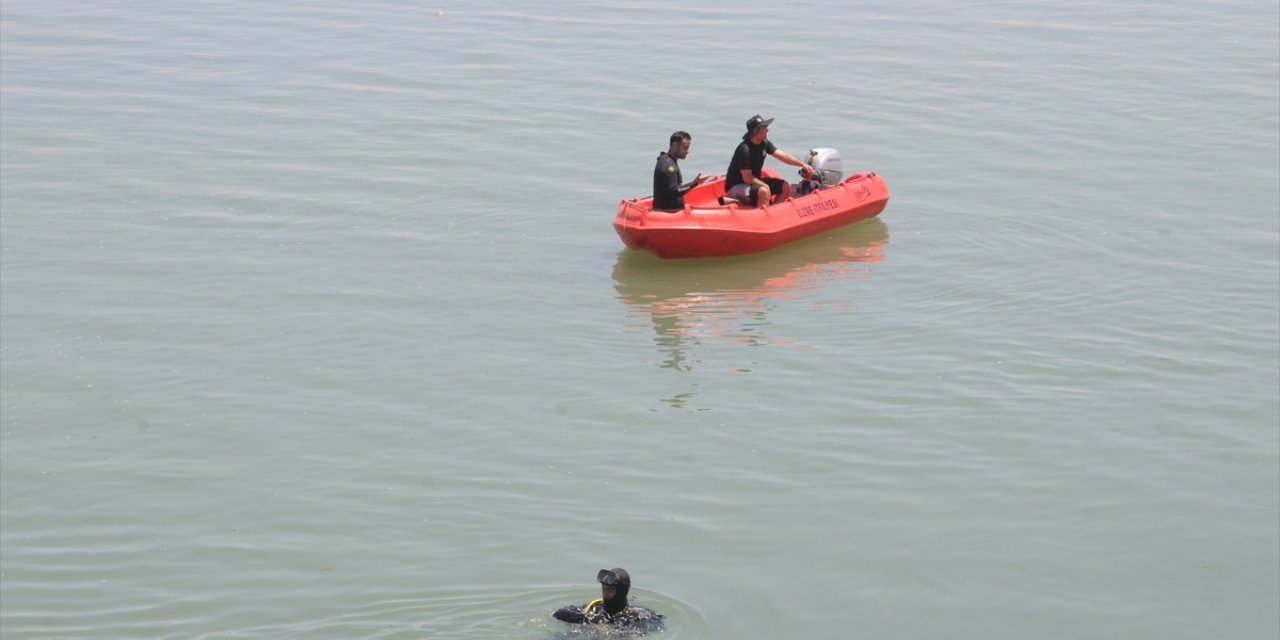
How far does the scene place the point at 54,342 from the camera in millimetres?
14070

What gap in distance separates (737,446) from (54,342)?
6024mm

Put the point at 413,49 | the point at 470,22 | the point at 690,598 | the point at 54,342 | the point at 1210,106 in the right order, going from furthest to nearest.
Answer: the point at 470,22, the point at 413,49, the point at 1210,106, the point at 54,342, the point at 690,598

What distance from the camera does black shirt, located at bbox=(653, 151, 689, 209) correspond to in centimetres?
1634

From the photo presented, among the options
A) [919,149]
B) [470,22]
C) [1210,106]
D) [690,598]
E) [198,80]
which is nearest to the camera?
[690,598]

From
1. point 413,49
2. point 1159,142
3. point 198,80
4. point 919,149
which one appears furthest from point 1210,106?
point 198,80

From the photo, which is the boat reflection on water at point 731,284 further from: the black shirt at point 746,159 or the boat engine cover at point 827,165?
the black shirt at point 746,159

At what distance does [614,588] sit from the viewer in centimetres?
870

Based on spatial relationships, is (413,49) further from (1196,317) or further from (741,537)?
(741,537)

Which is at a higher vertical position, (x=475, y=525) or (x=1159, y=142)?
(x=1159, y=142)

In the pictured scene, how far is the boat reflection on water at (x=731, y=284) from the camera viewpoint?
1466 cm

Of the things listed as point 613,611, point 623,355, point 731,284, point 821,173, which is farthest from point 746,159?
point 613,611

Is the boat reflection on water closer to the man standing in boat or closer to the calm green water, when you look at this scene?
the calm green water

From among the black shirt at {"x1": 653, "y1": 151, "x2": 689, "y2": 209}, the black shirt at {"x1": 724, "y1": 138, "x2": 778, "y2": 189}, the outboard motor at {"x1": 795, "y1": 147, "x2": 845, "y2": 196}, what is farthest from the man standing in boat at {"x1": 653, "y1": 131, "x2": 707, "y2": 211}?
the outboard motor at {"x1": 795, "y1": 147, "x2": 845, "y2": 196}

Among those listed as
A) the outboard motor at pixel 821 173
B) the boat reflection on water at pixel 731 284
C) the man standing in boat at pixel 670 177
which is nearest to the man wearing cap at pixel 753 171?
the outboard motor at pixel 821 173
